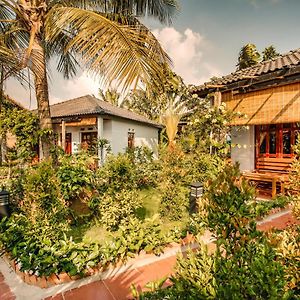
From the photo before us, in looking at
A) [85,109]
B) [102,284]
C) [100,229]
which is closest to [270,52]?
[85,109]

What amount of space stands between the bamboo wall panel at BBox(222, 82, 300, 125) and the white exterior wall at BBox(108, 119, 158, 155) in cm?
888

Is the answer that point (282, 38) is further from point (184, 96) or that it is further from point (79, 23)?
point (184, 96)

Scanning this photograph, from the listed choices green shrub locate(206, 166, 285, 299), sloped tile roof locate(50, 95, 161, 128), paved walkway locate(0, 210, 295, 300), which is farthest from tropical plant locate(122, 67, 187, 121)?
green shrub locate(206, 166, 285, 299)

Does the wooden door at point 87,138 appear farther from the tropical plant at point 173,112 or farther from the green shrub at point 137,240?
the green shrub at point 137,240

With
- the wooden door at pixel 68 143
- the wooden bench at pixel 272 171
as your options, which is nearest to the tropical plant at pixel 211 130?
the wooden bench at pixel 272 171

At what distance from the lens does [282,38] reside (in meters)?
10.6

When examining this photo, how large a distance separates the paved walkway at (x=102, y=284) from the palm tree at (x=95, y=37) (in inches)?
119

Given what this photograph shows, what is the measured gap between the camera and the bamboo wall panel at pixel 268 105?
A: 809 centimetres

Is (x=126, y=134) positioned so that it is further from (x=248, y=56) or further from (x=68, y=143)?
(x=248, y=56)

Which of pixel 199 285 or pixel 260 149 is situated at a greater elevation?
pixel 260 149

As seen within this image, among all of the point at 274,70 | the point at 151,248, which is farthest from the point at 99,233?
the point at 274,70

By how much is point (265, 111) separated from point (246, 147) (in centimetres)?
213

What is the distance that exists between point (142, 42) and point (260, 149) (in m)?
7.76

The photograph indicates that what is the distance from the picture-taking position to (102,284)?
3773 millimetres
